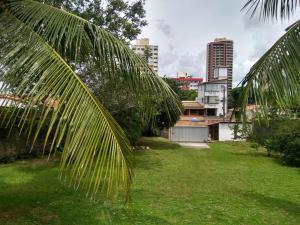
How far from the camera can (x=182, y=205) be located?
9688 mm

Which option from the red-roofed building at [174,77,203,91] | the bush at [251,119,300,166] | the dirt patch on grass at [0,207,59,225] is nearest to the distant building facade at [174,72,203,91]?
the red-roofed building at [174,77,203,91]

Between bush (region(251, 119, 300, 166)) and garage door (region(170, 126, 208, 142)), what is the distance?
12.6m

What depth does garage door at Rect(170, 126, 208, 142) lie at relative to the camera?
1474 inches

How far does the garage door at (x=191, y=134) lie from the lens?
37438 mm

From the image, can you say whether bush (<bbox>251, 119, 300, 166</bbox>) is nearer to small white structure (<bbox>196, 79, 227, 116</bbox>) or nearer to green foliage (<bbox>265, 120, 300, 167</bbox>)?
green foliage (<bbox>265, 120, 300, 167</bbox>)

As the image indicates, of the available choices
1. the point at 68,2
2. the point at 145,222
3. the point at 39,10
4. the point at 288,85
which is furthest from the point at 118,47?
the point at 68,2

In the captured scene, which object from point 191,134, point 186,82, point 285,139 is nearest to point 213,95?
point 186,82

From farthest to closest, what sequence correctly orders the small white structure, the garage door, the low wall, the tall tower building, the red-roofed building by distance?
the small white structure
the tall tower building
the red-roofed building
the garage door
the low wall

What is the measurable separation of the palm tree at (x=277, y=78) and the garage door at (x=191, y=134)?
32.9 meters

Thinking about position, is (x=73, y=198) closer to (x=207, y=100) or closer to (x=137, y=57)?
(x=137, y=57)

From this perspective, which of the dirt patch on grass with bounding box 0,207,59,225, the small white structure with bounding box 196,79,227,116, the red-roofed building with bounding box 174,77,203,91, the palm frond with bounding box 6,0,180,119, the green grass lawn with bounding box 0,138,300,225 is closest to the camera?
the palm frond with bounding box 6,0,180,119

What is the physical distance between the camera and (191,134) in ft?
123

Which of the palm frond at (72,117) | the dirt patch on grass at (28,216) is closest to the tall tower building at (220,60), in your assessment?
the dirt patch on grass at (28,216)

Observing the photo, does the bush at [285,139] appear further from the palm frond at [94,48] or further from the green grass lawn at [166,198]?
the palm frond at [94,48]
